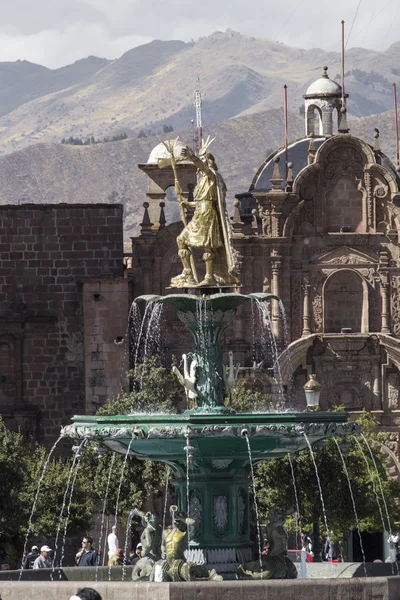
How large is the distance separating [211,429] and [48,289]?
38.0 metres

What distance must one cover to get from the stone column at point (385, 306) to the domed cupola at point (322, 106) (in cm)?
869

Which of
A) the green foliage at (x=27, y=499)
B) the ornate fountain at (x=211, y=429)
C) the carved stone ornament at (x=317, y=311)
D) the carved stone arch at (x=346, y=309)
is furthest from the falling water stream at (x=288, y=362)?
the ornate fountain at (x=211, y=429)

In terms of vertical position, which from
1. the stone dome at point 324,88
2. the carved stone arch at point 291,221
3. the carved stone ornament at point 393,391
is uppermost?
the stone dome at point 324,88

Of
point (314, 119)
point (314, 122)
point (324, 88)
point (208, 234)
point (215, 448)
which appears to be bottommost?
point (215, 448)

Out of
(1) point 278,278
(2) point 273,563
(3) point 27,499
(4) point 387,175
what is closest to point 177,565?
(2) point 273,563

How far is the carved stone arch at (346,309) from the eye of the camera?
73875 millimetres

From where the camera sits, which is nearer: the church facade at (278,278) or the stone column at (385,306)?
the church facade at (278,278)

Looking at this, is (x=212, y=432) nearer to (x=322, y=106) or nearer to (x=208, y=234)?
(x=208, y=234)

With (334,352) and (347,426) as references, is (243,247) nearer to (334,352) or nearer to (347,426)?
(334,352)

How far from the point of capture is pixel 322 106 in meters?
81.9

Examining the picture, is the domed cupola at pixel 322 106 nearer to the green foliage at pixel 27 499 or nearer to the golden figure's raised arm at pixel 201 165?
the green foliage at pixel 27 499

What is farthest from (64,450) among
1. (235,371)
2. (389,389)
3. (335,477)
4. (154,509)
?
(235,371)

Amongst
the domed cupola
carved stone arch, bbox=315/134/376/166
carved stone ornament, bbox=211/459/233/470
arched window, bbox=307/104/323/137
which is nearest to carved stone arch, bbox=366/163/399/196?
carved stone arch, bbox=315/134/376/166

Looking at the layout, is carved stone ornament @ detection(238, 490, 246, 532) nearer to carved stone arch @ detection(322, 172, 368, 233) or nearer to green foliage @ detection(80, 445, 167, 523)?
green foliage @ detection(80, 445, 167, 523)
